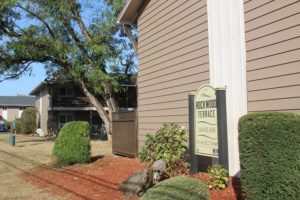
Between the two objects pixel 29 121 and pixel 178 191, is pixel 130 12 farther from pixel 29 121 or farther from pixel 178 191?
pixel 29 121

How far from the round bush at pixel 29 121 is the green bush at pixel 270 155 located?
4822 centimetres

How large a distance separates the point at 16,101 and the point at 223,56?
77.1m

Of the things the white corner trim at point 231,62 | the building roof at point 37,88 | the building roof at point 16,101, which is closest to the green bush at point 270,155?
the white corner trim at point 231,62

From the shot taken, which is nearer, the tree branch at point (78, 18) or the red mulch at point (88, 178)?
the red mulch at point (88, 178)

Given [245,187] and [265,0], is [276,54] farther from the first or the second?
[245,187]

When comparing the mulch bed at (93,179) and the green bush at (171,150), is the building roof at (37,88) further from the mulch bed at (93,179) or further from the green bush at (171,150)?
the green bush at (171,150)

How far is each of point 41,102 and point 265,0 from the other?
4749 cm

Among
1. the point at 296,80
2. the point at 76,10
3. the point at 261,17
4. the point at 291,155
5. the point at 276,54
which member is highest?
the point at 76,10

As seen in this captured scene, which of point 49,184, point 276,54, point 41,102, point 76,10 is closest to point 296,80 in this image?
point 276,54

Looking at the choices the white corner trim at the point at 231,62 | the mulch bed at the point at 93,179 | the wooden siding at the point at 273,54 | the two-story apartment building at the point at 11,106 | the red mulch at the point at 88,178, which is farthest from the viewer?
the two-story apartment building at the point at 11,106

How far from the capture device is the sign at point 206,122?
→ 29.3 ft

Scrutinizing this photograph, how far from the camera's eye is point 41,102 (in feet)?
176

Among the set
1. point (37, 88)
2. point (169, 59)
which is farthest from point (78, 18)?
point (37, 88)

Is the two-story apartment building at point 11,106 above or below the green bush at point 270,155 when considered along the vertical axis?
above
